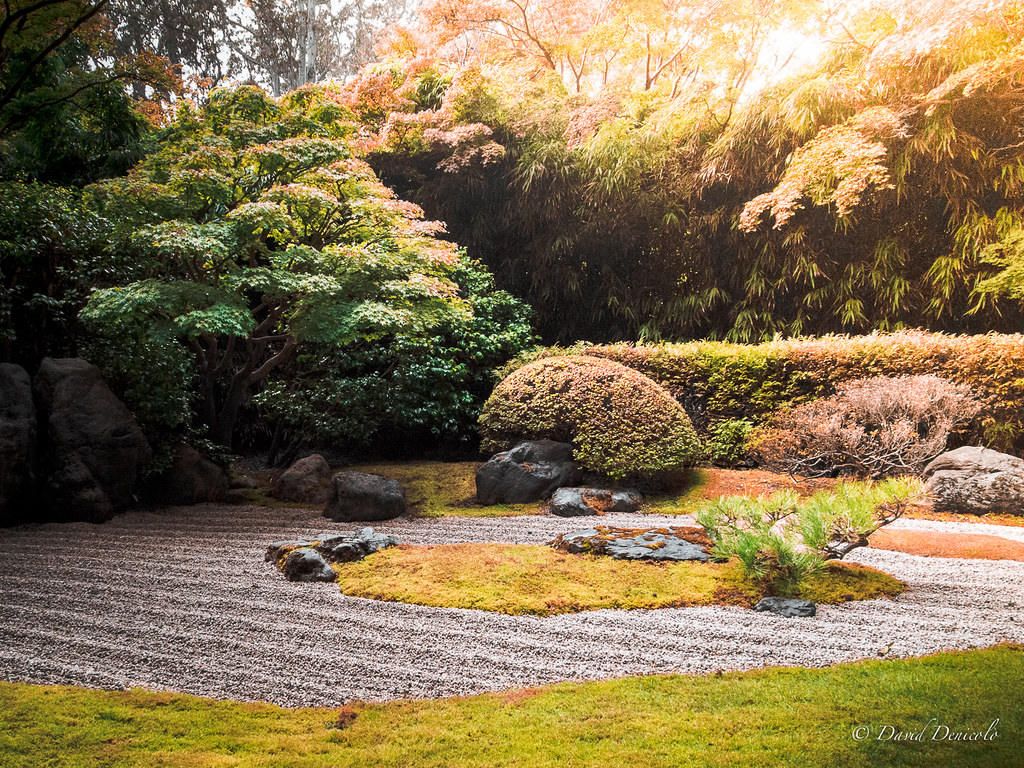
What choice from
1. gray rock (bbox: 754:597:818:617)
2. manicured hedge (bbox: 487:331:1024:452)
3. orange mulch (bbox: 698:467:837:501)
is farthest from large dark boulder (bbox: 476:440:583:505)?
gray rock (bbox: 754:597:818:617)

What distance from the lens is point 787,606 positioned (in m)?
2.88

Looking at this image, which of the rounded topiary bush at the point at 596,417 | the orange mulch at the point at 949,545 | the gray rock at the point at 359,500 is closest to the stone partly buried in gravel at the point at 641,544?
the orange mulch at the point at 949,545

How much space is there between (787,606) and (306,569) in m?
2.52

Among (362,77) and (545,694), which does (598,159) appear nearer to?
(362,77)

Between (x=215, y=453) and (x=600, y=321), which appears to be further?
(x=600, y=321)

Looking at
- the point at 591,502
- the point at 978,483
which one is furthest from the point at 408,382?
the point at 978,483

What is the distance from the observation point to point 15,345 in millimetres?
6086

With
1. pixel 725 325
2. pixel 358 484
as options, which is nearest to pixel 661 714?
pixel 358 484

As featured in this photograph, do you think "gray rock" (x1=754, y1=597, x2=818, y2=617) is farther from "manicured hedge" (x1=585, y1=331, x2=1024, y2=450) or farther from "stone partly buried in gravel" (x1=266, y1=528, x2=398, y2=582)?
"manicured hedge" (x1=585, y1=331, x2=1024, y2=450)

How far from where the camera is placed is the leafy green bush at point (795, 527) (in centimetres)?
308

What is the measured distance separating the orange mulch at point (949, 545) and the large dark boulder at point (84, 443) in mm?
6017

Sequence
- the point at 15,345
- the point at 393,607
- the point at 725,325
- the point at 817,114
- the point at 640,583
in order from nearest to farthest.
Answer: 1. the point at 393,607
2. the point at 640,583
3. the point at 15,345
4. the point at 817,114
5. the point at 725,325

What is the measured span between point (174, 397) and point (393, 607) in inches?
168

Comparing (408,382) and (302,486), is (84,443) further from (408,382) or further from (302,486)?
(408,382)
